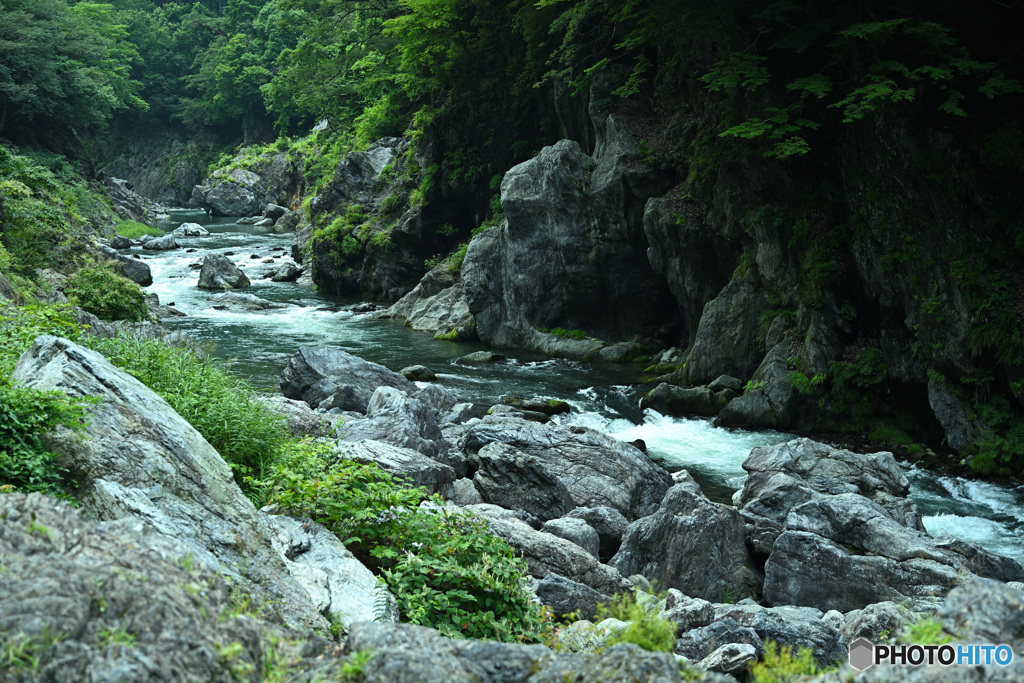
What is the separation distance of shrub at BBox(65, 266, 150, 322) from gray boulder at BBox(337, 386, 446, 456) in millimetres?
8896

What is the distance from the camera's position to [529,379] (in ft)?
66.2

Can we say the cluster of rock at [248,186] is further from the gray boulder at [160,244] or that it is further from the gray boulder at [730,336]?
the gray boulder at [730,336]

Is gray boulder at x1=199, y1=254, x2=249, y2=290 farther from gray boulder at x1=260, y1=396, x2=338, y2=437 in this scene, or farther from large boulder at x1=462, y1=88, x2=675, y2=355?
gray boulder at x1=260, y1=396, x2=338, y2=437

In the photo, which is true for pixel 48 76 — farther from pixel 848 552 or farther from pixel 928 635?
pixel 928 635

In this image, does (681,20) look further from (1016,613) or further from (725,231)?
(1016,613)

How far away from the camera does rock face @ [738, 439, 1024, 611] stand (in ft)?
26.3

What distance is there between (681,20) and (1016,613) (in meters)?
18.9

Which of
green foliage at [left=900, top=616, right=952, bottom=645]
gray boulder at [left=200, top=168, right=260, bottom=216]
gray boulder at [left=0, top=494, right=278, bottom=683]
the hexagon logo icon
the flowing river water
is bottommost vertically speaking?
the flowing river water

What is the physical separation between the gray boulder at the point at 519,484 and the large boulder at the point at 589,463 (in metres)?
0.18

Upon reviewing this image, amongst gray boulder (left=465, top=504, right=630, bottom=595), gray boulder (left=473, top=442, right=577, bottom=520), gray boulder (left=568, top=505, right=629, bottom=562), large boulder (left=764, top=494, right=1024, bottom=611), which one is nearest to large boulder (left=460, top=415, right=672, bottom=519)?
gray boulder (left=473, top=442, right=577, bottom=520)

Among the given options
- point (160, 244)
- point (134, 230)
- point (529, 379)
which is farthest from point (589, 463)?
point (134, 230)

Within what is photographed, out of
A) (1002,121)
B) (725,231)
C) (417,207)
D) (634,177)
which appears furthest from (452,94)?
(1002,121)

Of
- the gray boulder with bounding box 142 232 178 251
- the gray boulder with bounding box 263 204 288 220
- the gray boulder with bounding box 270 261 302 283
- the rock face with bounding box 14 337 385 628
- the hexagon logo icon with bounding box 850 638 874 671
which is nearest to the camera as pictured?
the hexagon logo icon with bounding box 850 638 874 671

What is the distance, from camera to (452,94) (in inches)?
1206
